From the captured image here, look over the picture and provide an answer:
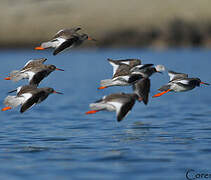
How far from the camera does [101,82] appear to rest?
14.0 metres

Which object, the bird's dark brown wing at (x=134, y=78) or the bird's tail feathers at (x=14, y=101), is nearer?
the bird's tail feathers at (x=14, y=101)

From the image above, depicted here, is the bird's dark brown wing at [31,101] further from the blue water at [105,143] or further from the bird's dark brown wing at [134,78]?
the bird's dark brown wing at [134,78]

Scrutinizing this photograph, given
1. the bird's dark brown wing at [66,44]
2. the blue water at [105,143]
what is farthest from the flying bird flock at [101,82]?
the blue water at [105,143]

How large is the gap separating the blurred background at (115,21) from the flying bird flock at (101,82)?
104 m

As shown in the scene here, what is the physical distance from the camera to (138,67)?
14922 mm

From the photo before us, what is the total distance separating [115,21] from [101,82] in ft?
440

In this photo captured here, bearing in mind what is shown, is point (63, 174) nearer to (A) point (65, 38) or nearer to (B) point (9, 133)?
(A) point (65, 38)

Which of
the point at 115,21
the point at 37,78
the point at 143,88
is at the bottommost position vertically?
the point at 115,21

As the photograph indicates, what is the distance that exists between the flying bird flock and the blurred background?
342ft

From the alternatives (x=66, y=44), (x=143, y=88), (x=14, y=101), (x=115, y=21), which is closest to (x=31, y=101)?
(x=14, y=101)

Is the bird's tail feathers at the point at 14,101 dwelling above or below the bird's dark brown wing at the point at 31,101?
below

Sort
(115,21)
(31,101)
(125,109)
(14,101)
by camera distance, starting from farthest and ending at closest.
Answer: (115,21)
(14,101)
(31,101)
(125,109)

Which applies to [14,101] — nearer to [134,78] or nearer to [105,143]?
[134,78]

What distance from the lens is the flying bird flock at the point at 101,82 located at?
13.3 meters
